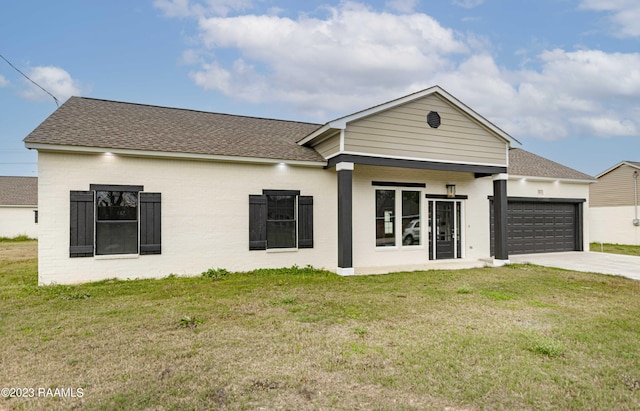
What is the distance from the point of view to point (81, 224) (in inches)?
303

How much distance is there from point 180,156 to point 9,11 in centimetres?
724

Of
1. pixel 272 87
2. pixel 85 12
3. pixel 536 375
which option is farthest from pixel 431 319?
pixel 272 87

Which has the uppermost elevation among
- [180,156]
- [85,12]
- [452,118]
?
[85,12]

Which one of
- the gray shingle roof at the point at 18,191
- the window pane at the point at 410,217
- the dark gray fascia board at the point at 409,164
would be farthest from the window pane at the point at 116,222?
the gray shingle roof at the point at 18,191

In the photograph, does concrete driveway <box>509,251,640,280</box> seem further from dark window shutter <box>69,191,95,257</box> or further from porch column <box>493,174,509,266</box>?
dark window shutter <box>69,191,95,257</box>

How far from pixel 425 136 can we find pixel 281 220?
480cm

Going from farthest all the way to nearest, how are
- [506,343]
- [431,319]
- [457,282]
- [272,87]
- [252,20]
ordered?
[272,87] < [252,20] < [457,282] < [431,319] < [506,343]

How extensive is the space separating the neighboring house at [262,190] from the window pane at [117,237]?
2 centimetres

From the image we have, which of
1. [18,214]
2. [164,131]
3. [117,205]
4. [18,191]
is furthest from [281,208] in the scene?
[18,191]

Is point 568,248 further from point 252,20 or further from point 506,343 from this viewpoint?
point 252,20

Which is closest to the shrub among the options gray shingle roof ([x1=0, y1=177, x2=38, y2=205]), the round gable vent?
the round gable vent

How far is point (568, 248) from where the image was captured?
14.6 meters

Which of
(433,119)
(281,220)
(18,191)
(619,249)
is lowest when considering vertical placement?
(619,249)

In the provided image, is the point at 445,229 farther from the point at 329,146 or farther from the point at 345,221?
the point at 329,146
